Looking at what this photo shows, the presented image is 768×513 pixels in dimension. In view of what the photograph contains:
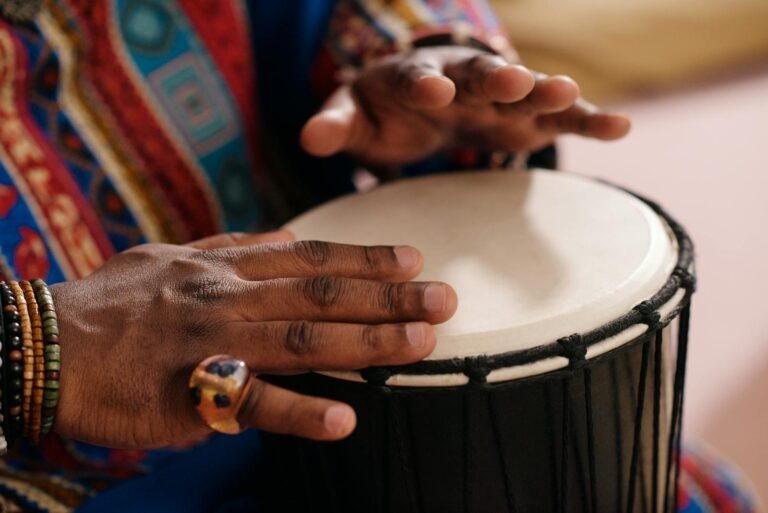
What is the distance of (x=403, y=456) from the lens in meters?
0.69

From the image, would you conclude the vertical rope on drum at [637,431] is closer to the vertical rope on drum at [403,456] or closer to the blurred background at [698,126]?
the vertical rope on drum at [403,456]

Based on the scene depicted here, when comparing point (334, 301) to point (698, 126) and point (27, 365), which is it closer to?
point (27, 365)

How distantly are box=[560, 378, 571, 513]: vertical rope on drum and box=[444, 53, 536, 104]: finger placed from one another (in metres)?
0.28

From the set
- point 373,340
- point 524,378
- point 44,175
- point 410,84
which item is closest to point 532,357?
point 524,378

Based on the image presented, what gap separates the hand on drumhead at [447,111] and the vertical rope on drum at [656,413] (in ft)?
0.81

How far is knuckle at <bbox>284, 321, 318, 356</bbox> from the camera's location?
2.06 ft

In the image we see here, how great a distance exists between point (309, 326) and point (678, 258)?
0.33 metres

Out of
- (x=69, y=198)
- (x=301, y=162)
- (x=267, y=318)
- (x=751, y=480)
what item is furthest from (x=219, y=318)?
(x=751, y=480)

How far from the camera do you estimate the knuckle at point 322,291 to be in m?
0.65

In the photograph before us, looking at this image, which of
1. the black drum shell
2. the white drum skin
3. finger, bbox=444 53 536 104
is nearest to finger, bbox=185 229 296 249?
the white drum skin

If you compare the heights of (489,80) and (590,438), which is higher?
(489,80)

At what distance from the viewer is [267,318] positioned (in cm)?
65

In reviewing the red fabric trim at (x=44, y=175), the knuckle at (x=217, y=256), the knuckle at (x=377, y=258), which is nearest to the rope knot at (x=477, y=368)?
the knuckle at (x=377, y=258)

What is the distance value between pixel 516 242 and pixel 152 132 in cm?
46
